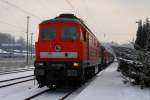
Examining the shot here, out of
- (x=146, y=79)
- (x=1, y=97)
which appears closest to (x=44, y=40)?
(x=1, y=97)

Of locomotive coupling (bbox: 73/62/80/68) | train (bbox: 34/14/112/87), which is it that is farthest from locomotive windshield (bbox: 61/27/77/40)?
locomotive coupling (bbox: 73/62/80/68)

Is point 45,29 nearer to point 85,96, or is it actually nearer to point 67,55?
point 67,55

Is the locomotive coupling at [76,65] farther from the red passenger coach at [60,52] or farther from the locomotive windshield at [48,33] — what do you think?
the locomotive windshield at [48,33]

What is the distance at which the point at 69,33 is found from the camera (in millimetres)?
18547

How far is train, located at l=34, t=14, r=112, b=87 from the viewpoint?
57.7 ft

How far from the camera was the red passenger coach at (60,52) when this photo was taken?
57.7ft


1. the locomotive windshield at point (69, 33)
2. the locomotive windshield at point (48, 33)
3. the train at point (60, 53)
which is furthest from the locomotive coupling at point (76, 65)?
the locomotive windshield at point (48, 33)

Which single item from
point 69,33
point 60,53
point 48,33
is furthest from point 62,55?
point 48,33

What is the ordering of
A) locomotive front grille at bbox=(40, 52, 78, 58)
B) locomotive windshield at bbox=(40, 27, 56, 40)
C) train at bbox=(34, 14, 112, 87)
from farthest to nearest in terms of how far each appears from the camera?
locomotive windshield at bbox=(40, 27, 56, 40), locomotive front grille at bbox=(40, 52, 78, 58), train at bbox=(34, 14, 112, 87)

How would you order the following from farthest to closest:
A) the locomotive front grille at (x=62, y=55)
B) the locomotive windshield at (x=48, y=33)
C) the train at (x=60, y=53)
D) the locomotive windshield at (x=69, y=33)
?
the locomotive windshield at (x=48, y=33) < the locomotive windshield at (x=69, y=33) < the locomotive front grille at (x=62, y=55) < the train at (x=60, y=53)

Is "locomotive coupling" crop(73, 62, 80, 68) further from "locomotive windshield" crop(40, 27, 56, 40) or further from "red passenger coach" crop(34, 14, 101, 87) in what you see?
"locomotive windshield" crop(40, 27, 56, 40)

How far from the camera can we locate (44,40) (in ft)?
60.6

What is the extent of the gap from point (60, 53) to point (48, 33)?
1.41m

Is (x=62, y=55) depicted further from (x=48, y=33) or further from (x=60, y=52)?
(x=48, y=33)
